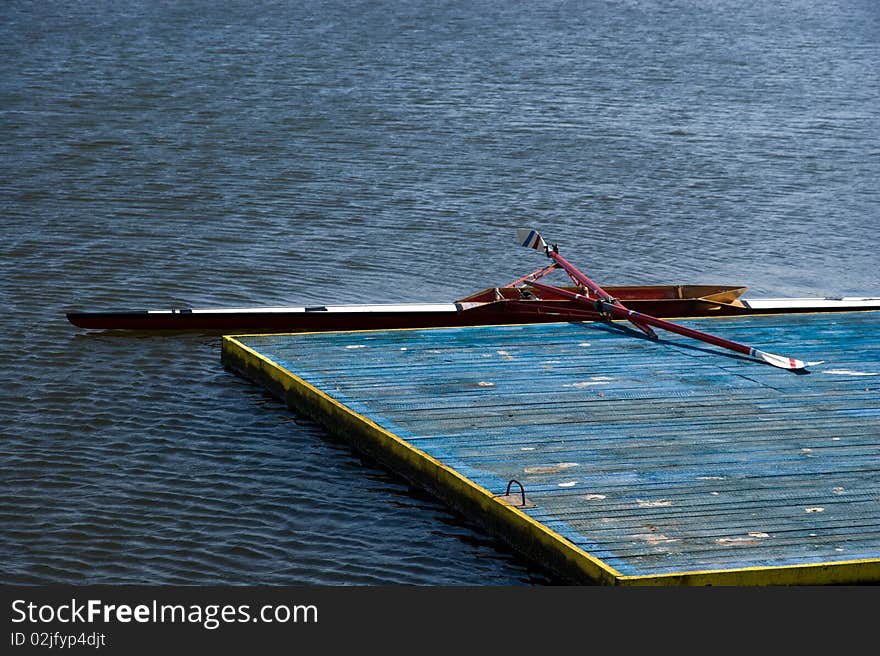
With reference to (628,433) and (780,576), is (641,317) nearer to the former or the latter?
(628,433)

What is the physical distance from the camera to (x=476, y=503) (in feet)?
36.1

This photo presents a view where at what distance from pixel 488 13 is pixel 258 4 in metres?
8.76

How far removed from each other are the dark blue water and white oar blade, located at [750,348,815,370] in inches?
180

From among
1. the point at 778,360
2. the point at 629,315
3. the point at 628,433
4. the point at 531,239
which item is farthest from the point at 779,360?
the point at 531,239

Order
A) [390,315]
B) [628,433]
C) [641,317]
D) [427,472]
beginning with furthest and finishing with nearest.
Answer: [390,315]
[641,317]
[628,433]
[427,472]

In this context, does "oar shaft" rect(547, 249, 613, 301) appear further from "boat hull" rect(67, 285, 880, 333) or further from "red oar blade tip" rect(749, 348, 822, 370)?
"red oar blade tip" rect(749, 348, 822, 370)

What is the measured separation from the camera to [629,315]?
1552 centimetres

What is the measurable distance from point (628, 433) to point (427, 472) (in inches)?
76.3

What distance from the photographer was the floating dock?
32.2 feet

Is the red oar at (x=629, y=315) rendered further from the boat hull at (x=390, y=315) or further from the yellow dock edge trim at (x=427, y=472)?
the yellow dock edge trim at (x=427, y=472)

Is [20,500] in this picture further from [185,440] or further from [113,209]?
[113,209]

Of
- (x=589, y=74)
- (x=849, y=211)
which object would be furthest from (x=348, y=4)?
(x=849, y=211)

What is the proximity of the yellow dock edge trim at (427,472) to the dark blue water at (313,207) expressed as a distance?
0.66 ft

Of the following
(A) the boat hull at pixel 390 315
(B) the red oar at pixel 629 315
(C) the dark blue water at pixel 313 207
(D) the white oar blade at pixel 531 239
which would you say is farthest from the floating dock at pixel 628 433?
(D) the white oar blade at pixel 531 239
